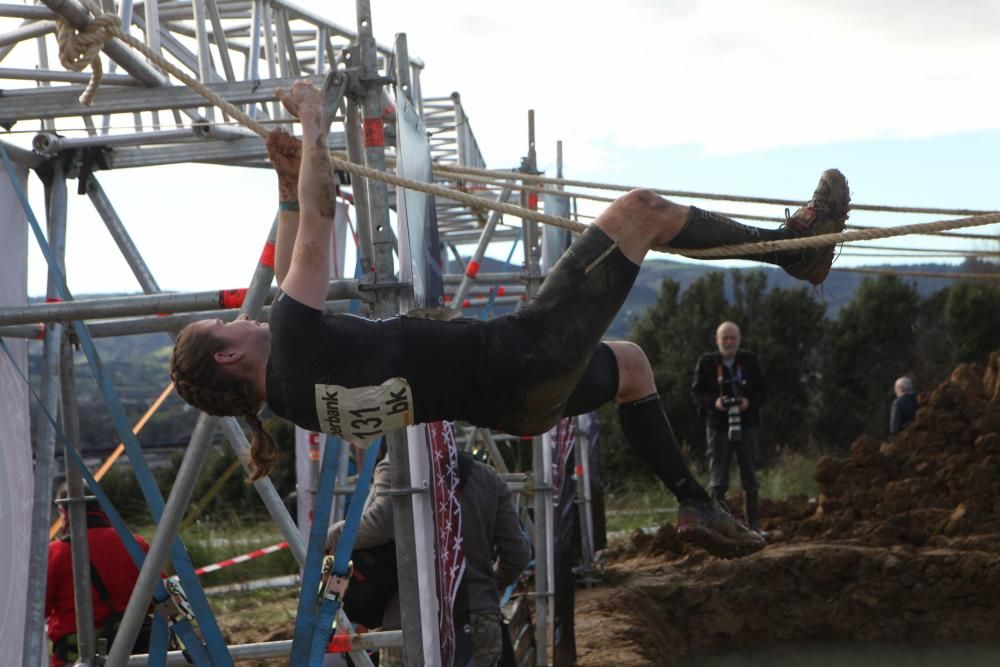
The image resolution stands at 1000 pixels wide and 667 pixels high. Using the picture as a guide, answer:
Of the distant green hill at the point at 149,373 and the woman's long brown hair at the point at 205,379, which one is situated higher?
the woman's long brown hair at the point at 205,379

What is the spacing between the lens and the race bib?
341cm

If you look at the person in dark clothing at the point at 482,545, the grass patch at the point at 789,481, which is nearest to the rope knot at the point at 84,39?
the person in dark clothing at the point at 482,545

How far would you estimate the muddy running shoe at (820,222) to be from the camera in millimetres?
3725

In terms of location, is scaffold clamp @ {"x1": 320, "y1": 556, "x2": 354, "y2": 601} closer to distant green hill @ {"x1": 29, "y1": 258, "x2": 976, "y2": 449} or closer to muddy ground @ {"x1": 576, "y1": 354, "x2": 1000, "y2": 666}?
distant green hill @ {"x1": 29, "y1": 258, "x2": 976, "y2": 449}

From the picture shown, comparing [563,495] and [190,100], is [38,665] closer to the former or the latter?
[190,100]

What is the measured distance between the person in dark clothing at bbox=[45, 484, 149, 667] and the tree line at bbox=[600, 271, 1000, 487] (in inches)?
728

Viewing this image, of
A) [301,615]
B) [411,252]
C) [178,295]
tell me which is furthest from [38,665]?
[411,252]

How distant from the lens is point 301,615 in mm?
4059

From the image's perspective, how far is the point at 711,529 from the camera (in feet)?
12.8

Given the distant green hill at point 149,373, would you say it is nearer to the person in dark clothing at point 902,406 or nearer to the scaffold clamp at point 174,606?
the scaffold clamp at point 174,606

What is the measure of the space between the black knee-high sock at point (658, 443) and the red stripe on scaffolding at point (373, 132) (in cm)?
124

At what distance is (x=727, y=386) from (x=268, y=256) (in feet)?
20.2

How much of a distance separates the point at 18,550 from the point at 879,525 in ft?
28.6

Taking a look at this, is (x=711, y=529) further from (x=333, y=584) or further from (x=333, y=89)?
(x=333, y=89)
